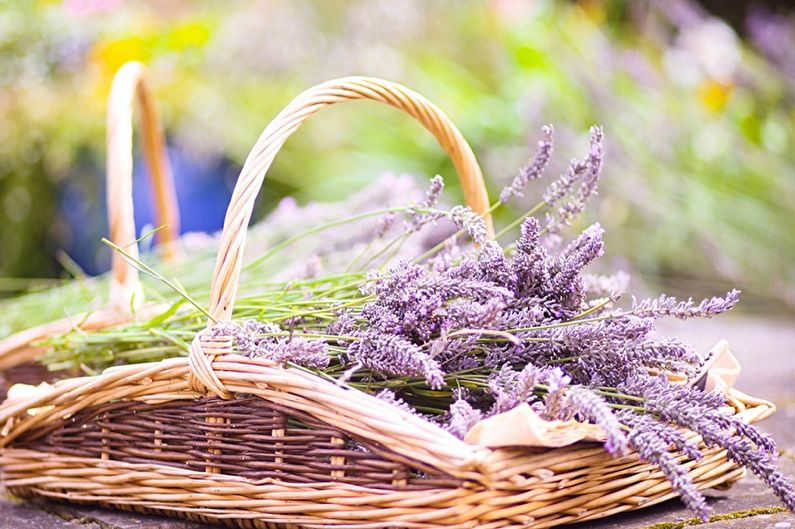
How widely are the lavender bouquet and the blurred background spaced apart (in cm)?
160

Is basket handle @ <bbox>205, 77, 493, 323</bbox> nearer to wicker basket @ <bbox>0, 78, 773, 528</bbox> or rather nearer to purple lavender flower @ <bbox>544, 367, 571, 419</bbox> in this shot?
wicker basket @ <bbox>0, 78, 773, 528</bbox>

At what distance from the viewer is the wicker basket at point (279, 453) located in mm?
798

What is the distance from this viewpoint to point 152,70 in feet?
11.1

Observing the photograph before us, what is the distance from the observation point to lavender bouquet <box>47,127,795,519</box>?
803 mm

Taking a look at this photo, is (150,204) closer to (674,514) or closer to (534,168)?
(534,168)

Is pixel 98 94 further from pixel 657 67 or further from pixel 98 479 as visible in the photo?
pixel 98 479

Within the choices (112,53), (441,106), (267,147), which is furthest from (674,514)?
(112,53)

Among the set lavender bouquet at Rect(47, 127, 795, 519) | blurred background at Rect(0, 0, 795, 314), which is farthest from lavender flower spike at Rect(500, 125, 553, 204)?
blurred background at Rect(0, 0, 795, 314)

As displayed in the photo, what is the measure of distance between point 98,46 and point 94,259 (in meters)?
0.83

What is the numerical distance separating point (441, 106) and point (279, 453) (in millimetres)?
2285

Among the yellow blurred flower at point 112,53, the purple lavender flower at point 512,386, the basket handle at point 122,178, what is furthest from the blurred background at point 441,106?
the purple lavender flower at point 512,386

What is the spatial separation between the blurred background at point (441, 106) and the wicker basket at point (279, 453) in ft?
5.48

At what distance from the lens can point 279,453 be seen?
89 cm

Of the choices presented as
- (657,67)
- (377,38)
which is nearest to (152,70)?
(377,38)
